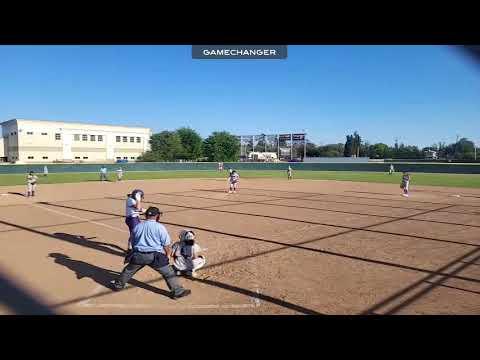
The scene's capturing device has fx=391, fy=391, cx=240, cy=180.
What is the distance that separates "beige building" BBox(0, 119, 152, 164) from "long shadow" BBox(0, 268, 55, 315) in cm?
6651

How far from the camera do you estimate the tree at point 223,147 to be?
9869 cm

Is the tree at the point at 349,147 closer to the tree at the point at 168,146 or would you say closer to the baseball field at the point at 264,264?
the tree at the point at 168,146

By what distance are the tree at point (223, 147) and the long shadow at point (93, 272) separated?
292 ft

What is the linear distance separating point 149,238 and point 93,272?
7.31 ft

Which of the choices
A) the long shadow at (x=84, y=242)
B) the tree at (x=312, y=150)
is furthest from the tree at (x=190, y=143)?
the long shadow at (x=84, y=242)

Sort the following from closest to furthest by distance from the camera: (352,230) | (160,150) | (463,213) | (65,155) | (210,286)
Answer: (210,286) < (352,230) < (463,213) < (65,155) < (160,150)

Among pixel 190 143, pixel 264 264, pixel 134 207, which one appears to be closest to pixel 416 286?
pixel 264 264

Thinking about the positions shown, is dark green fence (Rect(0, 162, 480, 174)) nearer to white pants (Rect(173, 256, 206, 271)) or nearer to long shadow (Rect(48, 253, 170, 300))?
long shadow (Rect(48, 253, 170, 300))

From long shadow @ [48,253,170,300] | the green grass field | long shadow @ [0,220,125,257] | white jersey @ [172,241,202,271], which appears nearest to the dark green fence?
the green grass field

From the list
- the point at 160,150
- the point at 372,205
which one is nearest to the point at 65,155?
the point at 160,150

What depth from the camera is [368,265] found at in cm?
818
